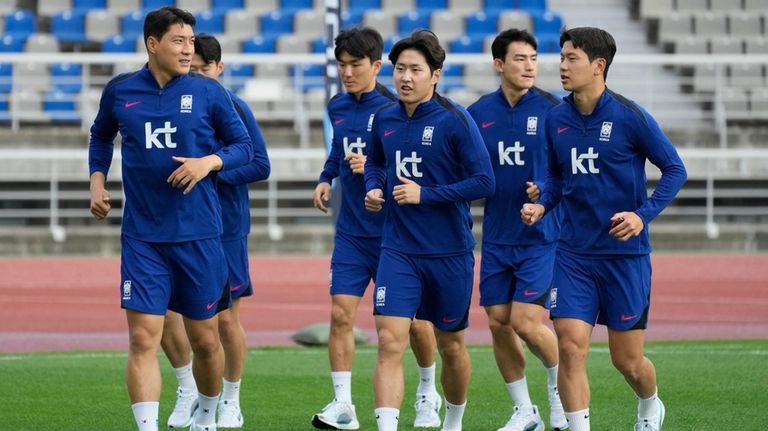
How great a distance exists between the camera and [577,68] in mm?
7988

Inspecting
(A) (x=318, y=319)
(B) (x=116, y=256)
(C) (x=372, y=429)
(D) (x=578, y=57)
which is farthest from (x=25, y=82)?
(D) (x=578, y=57)

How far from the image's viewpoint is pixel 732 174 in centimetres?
2341

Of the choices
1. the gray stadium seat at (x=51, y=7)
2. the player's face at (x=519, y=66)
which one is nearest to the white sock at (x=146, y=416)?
the player's face at (x=519, y=66)

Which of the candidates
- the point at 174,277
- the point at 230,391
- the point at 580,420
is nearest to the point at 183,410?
the point at 230,391

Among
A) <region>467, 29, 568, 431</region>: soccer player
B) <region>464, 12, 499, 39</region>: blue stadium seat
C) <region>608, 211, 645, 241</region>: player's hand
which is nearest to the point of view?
<region>608, 211, 645, 241</region>: player's hand

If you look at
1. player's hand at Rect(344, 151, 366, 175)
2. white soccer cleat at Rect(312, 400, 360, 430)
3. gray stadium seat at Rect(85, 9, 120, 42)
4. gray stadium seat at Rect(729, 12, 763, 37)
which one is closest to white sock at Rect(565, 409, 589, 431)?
white soccer cleat at Rect(312, 400, 360, 430)

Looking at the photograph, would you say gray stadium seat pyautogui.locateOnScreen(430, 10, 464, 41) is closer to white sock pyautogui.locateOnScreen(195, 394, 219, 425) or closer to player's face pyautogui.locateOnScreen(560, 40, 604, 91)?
white sock pyautogui.locateOnScreen(195, 394, 219, 425)

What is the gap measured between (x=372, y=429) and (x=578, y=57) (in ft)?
9.49

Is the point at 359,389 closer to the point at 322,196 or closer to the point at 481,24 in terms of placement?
the point at 322,196

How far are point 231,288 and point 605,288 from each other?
9.73ft

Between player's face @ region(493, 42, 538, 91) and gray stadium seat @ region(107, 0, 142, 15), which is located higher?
player's face @ region(493, 42, 538, 91)

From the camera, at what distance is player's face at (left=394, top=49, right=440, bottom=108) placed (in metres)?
8.30

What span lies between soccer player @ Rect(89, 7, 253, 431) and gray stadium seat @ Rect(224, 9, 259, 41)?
18727 millimetres

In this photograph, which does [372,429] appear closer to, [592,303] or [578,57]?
[592,303]
